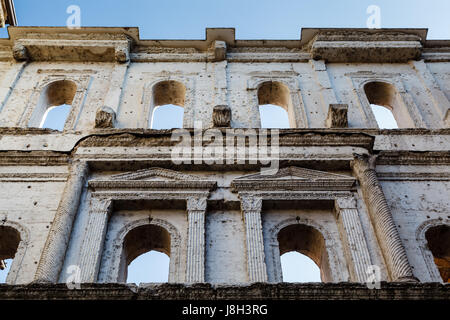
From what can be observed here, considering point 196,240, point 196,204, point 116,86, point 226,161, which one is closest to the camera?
point 196,240

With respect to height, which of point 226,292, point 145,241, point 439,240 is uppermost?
point 145,241

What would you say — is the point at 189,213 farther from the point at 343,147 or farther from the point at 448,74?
the point at 448,74

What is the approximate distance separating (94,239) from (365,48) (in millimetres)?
7966

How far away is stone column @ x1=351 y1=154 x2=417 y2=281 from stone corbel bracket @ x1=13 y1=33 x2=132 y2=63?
626 centimetres

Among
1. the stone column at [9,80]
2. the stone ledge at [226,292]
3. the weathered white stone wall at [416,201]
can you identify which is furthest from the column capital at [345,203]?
the stone column at [9,80]

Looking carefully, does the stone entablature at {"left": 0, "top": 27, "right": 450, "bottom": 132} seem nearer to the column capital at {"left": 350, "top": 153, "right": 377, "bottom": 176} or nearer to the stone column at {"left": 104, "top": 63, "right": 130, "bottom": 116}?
the stone column at {"left": 104, "top": 63, "right": 130, "bottom": 116}

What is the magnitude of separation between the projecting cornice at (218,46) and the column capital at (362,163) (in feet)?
13.4

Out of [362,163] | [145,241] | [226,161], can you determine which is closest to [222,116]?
[226,161]

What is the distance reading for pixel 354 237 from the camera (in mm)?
8328

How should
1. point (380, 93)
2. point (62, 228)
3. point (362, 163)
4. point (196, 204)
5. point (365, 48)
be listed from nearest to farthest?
1. point (62, 228)
2. point (196, 204)
3. point (362, 163)
4. point (380, 93)
5. point (365, 48)

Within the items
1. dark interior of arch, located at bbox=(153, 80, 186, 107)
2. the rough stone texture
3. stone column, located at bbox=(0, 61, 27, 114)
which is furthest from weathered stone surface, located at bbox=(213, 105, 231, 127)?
Result: stone column, located at bbox=(0, 61, 27, 114)

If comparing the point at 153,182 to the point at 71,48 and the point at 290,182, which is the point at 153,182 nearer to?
the point at 290,182

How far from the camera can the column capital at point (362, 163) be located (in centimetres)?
928

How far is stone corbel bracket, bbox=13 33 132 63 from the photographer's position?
12.8m
